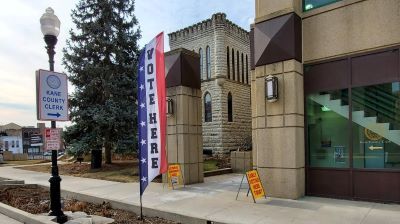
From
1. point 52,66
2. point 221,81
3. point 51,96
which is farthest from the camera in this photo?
point 221,81

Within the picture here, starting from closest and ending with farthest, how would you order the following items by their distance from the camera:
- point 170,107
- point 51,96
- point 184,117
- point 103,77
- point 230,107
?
point 51,96 < point 184,117 < point 170,107 < point 103,77 < point 230,107

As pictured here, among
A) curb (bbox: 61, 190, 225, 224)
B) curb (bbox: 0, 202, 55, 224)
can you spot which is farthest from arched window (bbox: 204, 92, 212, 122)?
curb (bbox: 0, 202, 55, 224)

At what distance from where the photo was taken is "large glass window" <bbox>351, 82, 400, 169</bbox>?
8.48m

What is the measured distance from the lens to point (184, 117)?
12820 millimetres

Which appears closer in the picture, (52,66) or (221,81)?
(52,66)

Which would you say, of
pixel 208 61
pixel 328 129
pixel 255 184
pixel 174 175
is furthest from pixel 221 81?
pixel 255 184

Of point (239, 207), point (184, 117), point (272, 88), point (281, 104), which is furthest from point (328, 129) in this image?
point (184, 117)

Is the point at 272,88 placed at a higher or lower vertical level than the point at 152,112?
higher

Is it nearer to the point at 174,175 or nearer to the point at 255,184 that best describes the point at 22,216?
the point at 174,175

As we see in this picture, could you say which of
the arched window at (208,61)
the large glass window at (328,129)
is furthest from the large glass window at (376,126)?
the arched window at (208,61)

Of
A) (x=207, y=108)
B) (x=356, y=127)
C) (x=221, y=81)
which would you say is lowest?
(x=356, y=127)

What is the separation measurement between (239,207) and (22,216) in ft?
17.4

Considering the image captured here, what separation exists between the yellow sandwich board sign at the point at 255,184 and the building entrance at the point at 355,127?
150 centimetres

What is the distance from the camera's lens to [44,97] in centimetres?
761
